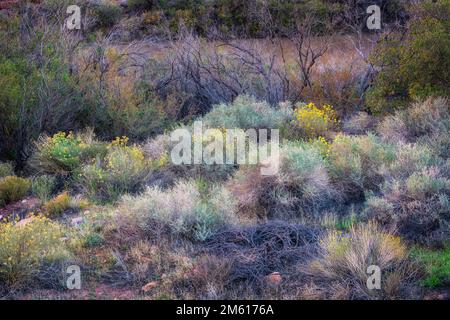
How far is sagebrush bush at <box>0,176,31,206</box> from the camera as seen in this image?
9.70 meters

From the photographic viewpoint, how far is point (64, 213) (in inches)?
352

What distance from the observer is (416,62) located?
1179 centimetres

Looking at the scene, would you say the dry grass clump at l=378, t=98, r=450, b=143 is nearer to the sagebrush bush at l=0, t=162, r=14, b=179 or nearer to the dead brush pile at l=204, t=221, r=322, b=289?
the dead brush pile at l=204, t=221, r=322, b=289

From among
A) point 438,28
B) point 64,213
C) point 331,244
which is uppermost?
point 438,28

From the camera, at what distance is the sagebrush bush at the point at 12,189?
9695 millimetres

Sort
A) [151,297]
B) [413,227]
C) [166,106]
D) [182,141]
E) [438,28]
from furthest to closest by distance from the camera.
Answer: [166,106] → [438,28] → [182,141] → [413,227] → [151,297]

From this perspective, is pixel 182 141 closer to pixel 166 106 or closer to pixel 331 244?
pixel 166 106

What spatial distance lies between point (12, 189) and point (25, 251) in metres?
3.35

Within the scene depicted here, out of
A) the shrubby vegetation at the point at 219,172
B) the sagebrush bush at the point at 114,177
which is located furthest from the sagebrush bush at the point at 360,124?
the sagebrush bush at the point at 114,177

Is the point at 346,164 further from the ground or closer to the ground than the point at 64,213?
further from the ground

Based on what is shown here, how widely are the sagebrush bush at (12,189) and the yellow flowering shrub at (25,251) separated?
2.51 meters

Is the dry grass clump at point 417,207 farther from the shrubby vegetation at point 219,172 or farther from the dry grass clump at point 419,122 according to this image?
the dry grass clump at point 419,122

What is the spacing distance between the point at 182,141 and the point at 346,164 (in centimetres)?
312

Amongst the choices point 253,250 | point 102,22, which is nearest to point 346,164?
point 253,250
